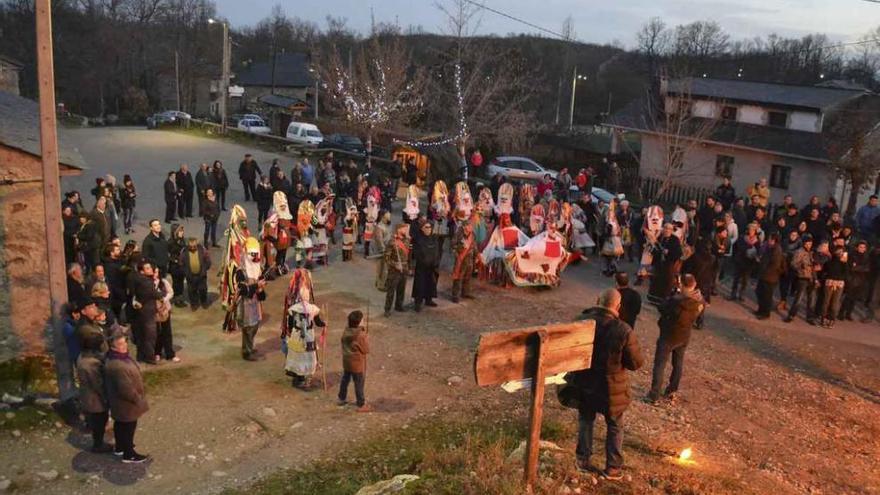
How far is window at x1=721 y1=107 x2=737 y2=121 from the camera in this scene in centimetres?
3275

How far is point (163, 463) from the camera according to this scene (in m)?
8.53

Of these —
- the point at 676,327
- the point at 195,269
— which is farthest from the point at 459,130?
the point at 676,327

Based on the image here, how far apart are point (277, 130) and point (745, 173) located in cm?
3179

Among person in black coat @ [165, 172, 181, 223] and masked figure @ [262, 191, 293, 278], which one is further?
person in black coat @ [165, 172, 181, 223]

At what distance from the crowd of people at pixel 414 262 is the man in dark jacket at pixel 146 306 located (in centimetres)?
2

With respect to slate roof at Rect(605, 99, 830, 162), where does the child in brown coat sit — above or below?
below

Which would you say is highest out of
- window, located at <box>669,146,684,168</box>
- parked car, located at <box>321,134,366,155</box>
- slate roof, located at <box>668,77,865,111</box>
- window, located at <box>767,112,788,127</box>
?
slate roof, located at <box>668,77,865,111</box>

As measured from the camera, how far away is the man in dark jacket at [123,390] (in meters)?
8.12

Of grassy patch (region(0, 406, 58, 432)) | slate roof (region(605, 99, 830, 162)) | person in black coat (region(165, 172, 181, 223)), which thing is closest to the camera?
grassy patch (region(0, 406, 58, 432))

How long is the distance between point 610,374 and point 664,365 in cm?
339

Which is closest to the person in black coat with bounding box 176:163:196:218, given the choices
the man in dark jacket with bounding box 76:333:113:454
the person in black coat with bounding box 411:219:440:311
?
the person in black coat with bounding box 411:219:440:311

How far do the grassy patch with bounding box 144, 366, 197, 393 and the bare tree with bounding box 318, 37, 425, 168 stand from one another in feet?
63.3

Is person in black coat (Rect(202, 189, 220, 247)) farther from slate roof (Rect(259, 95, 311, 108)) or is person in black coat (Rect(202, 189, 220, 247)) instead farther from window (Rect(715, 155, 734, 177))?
slate roof (Rect(259, 95, 311, 108))

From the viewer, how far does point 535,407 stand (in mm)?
6508
